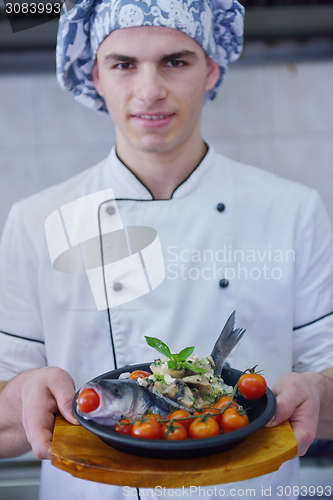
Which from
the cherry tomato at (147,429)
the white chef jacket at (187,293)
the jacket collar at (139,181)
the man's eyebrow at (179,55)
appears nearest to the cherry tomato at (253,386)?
the cherry tomato at (147,429)

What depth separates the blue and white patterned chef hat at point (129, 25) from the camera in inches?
32.6

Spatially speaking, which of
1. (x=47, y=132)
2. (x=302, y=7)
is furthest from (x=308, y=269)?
(x=47, y=132)

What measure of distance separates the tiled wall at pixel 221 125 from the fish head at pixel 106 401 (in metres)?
0.98

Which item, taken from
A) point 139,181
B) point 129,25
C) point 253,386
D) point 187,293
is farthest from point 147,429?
point 129,25

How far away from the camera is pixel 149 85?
0.83 meters

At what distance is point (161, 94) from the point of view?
0.85 metres

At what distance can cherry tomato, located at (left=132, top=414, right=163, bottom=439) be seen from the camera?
0.49 m

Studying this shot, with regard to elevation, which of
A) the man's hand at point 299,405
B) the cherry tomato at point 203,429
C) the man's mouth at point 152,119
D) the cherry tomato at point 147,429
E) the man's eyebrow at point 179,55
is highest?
the man's eyebrow at point 179,55

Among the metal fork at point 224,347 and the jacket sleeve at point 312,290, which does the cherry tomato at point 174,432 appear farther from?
the jacket sleeve at point 312,290

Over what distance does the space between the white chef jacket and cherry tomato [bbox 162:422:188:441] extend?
41 centimetres

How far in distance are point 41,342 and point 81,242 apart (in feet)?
0.80

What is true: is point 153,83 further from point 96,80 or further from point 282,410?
point 282,410

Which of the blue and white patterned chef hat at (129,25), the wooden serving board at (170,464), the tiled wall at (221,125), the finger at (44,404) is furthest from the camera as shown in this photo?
the tiled wall at (221,125)

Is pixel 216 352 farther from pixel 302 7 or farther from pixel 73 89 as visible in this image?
pixel 302 7
